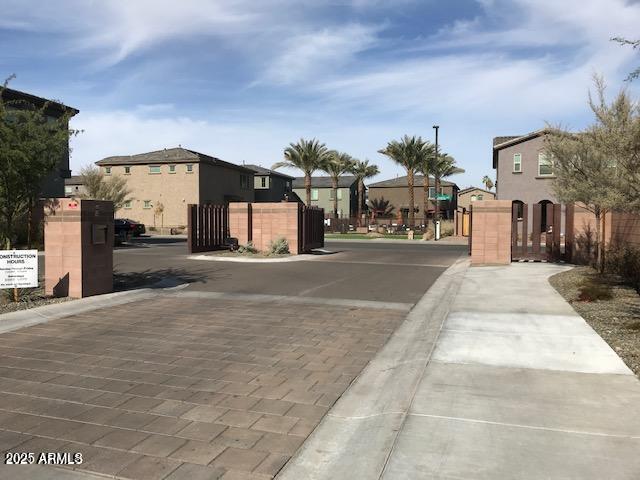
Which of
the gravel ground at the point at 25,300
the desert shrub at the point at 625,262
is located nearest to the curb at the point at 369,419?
the gravel ground at the point at 25,300

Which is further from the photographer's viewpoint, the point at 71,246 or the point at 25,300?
the point at 71,246

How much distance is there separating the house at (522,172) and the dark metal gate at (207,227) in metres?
21.9

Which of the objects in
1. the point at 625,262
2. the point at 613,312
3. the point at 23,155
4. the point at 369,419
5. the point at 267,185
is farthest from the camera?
the point at 267,185

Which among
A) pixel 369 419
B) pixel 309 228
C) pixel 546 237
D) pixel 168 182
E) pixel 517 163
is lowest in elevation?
pixel 369 419

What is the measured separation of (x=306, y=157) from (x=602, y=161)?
4484 centimetres

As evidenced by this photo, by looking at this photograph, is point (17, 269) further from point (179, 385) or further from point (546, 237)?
point (546, 237)

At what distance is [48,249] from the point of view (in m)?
10.9

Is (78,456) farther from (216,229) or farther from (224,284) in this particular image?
(216,229)

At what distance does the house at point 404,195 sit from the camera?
74.3 m

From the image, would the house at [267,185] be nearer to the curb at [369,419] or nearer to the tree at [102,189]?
the tree at [102,189]

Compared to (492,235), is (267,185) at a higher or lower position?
higher

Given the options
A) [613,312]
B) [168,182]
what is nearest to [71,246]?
[613,312]

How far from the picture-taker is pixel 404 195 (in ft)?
247

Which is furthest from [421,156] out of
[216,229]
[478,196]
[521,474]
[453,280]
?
[521,474]
